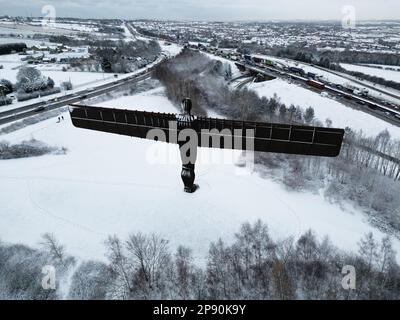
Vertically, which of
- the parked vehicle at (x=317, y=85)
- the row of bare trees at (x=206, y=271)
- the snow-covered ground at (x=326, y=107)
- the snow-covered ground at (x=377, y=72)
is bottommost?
the row of bare trees at (x=206, y=271)

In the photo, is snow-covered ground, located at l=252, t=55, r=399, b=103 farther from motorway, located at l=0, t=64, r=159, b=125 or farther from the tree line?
motorway, located at l=0, t=64, r=159, b=125

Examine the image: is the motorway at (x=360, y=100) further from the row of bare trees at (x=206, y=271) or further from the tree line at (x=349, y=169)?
the row of bare trees at (x=206, y=271)

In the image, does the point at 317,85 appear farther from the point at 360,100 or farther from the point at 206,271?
the point at 206,271

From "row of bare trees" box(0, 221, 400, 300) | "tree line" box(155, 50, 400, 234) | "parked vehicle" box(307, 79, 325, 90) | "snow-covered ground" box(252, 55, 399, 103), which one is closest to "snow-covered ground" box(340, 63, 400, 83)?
"snow-covered ground" box(252, 55, 399, 103)

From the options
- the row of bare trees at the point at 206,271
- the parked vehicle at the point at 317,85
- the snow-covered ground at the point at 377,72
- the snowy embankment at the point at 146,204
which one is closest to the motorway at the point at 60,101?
the snowy embankment at the point at 146,204

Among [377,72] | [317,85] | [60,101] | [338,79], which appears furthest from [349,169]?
[377,72]
